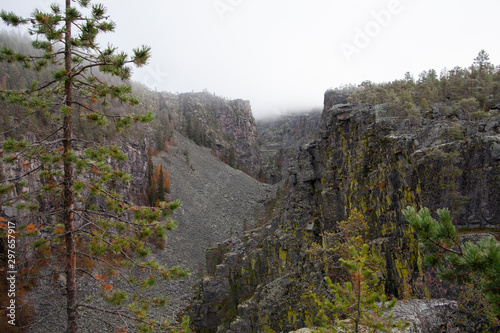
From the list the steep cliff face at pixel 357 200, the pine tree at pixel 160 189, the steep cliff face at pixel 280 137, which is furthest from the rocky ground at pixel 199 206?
the steep cliff face at pixel 280 137

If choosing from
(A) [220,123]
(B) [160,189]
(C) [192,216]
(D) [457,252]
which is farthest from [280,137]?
(D) [457,252]

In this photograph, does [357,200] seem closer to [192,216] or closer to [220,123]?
[192,216]

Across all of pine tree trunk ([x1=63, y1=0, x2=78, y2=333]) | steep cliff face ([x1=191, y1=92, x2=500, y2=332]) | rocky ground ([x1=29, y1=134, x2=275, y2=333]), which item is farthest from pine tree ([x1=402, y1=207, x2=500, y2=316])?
rocky ground ([x1=29, y1=134, x2=275, y2=333])

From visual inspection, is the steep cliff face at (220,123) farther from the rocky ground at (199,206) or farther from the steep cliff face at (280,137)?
the rocky ground at (199,206)

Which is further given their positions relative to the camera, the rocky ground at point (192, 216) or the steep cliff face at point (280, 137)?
the steep cliff face at point (280, 137)

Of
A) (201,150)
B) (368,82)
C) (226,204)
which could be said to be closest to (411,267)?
(368,82)

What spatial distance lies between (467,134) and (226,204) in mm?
55056

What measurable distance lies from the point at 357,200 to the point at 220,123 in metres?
109

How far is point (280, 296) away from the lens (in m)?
26.1

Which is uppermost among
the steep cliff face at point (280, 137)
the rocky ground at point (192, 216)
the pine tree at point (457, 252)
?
the steep cliff face at point (280, 137)

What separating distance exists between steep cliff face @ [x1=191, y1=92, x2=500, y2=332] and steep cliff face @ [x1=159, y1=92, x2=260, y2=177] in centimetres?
7176

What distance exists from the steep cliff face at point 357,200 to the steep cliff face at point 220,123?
71755 mm

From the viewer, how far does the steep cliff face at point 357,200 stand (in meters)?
13.9

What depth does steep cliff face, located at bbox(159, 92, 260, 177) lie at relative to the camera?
109 m
